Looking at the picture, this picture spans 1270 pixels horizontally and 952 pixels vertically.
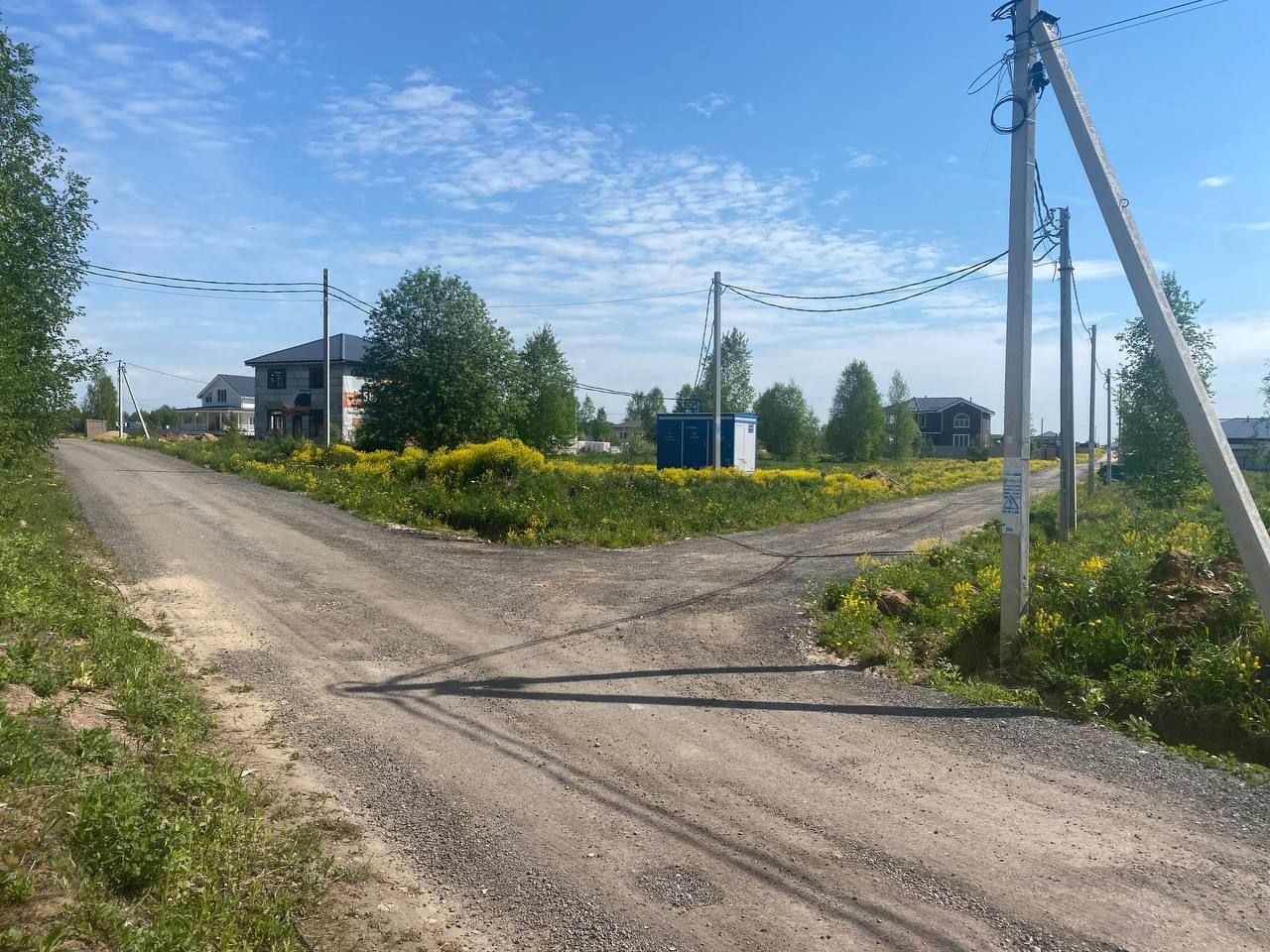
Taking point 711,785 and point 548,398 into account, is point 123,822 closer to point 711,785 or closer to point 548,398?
point 711,785

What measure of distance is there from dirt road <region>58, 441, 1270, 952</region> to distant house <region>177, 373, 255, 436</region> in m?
86.4

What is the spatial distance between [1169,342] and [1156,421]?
816 inches

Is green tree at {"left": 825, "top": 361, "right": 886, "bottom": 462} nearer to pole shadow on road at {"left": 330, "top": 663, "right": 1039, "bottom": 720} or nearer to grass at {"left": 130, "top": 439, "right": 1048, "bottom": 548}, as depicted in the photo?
grass at {"left": 130, "top": 439, "right": 1048, "bottom": 548}

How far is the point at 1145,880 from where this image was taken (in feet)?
13.4

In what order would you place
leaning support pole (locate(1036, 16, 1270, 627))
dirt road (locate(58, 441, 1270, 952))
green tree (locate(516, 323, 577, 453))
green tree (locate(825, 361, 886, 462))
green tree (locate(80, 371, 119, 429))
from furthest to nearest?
green tree (locate(80, 371, 119, 429)) < green tree (locate(825, 361, 886, 462)) < green tree (locate(516, 323, 577, 453)) < leaning support pole (locate(1036, 16, 1270, 627)) < dirt road (locate(58, 441, 1270, 952))

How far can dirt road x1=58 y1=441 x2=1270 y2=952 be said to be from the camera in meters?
3.77

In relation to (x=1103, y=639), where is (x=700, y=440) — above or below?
above

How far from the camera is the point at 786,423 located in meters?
72.5

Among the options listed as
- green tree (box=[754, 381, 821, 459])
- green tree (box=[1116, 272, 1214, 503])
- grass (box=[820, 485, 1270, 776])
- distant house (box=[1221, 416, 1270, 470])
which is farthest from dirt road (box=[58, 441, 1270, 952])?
green tree (box=[754, 381, 821, 459])

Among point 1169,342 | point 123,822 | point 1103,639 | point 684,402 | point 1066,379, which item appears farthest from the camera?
point 684,402

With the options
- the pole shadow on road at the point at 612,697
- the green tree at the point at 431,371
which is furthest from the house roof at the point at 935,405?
the pole shadow on road at the point at 612,697

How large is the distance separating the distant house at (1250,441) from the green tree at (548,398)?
35054 millimetres

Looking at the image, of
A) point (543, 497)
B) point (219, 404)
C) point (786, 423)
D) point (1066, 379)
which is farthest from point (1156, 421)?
point (219, 404)

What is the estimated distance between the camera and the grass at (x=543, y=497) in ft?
54.4
